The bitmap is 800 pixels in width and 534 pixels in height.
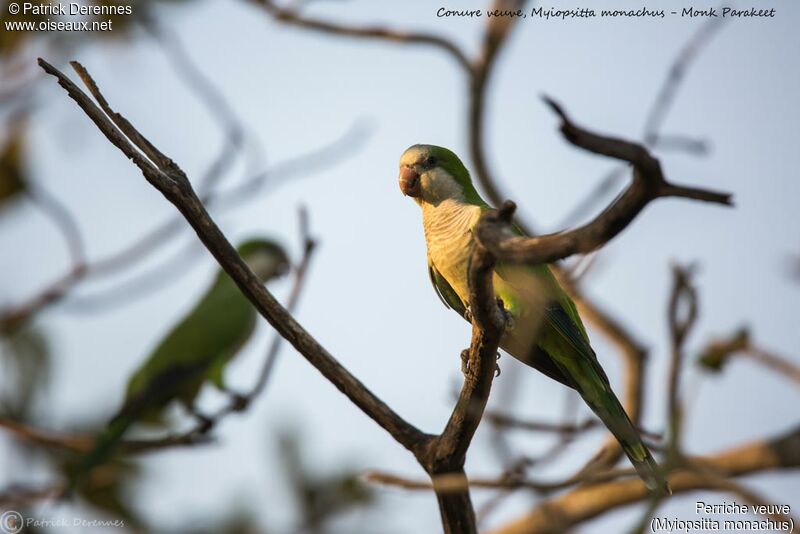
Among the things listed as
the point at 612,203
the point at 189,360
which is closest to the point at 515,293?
the point at 612,203

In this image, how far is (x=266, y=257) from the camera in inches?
316

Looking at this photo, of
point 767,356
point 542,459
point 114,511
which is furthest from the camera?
point 114,511

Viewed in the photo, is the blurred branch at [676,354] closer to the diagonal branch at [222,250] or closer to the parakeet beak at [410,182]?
the diagonal branch at [222,250]

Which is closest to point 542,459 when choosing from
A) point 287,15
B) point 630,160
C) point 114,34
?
point 630,160

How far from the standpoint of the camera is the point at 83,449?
5273mm

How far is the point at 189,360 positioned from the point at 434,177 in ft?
10.3

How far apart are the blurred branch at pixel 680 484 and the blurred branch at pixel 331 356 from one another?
1525 millimetres

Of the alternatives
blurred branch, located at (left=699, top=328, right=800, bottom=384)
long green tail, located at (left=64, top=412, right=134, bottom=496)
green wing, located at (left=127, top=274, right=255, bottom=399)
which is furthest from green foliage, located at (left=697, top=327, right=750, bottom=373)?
green wing, located at (left=127, top=274, right=255, bottom=399)

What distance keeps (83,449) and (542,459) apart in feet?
9.99

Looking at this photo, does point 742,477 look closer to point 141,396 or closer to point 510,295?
point 510,295

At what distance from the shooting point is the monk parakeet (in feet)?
11.6

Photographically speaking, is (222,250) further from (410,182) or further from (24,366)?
(24,366)

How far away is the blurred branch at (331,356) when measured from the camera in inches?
103

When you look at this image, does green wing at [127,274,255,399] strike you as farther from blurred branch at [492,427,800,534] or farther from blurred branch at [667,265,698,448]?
blurred branch at [667,265,698,448]
